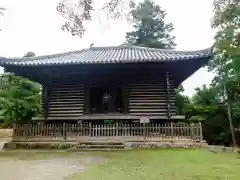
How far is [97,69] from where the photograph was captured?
1523 cm

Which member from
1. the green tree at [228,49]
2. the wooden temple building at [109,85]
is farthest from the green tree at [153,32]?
the wooden temple building at [109,85]

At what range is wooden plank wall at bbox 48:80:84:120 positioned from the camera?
1527 cm

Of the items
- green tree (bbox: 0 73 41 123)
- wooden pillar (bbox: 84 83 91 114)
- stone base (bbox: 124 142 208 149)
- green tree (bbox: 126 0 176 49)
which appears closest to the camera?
stone base (bbox: 124 142 208 149)

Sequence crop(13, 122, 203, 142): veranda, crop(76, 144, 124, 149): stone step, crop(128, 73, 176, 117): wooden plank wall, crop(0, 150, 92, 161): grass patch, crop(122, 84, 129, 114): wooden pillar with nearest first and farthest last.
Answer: crop(0, 150, 92, 161): grass patch, crop(76, 144, 124, 149): stone step, crop(13, 122, 203, 142): veranda, crop(128, 73, 176, 117): wooden plank wall, crop(122, 84, 129, 114): wooden pillar

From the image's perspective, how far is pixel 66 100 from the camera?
15453mm

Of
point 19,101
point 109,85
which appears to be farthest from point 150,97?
point 19,101

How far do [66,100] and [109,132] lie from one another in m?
3.40

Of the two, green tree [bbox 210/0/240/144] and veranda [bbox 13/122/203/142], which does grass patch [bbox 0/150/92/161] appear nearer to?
veranda [bbox 13/122/203/142]

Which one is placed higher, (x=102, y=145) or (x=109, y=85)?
(x=109, y=85)

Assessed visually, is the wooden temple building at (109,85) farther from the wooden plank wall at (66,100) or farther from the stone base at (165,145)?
the stone base at (165,145)

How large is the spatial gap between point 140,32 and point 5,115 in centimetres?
2214

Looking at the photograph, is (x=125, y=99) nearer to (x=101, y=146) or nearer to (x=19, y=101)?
(x=101, y=146)

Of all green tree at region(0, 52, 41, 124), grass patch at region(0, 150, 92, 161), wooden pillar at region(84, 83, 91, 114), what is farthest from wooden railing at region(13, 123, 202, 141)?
green tree at region(0, 52, 41, 124)

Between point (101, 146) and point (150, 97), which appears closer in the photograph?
point (101, 146)
